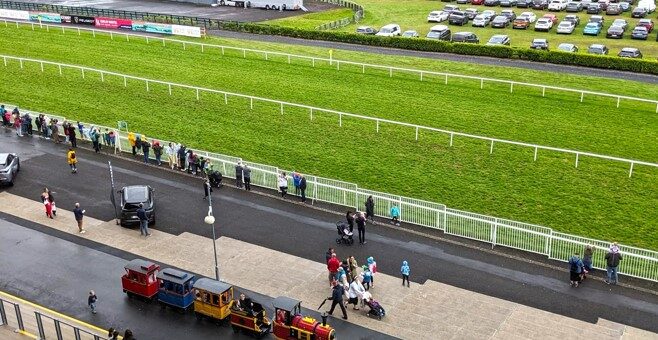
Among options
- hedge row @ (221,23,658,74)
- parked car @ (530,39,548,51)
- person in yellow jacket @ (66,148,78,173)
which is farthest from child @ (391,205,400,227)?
parked car @ (530,39,548,51)

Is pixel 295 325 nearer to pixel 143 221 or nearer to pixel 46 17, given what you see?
pixel 143 221

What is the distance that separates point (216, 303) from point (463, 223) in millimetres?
10359

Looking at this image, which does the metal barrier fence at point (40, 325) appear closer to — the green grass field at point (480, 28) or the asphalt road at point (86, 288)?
the asphalt road at point (86, 288)

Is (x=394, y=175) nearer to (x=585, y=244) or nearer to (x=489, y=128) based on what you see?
(x=489, y=128)

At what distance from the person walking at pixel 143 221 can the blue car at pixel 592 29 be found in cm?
5100

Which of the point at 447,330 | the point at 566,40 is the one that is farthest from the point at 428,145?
the point at 566,40

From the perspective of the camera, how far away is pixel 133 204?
2858 centimetres

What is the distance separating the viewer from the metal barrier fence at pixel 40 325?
69.5 feet

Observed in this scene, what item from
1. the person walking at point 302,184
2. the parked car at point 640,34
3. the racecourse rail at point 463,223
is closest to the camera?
the racecourse rail at point 463,223

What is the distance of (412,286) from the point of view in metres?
24.5

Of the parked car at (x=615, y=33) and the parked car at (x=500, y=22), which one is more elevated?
the parked car at (x=500, y=22)

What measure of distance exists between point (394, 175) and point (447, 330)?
1241cm

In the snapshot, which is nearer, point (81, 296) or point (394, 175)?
point (81, 296)

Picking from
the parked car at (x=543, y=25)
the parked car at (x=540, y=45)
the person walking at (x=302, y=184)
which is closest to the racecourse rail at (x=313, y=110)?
the person walking at (x=302, y=184)
